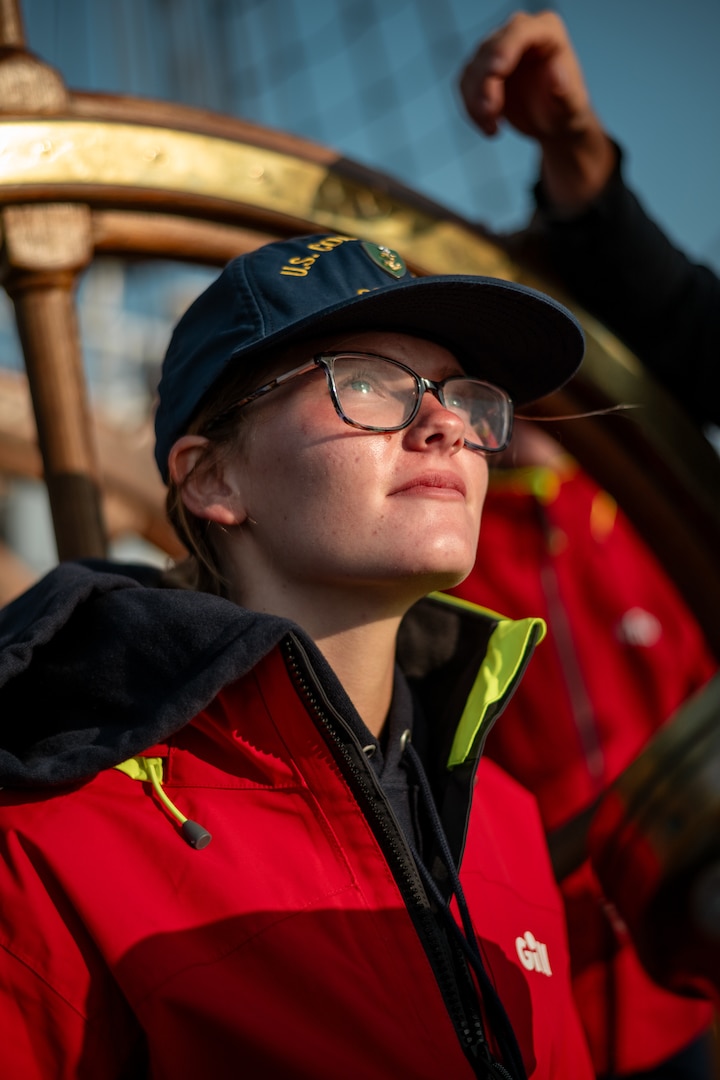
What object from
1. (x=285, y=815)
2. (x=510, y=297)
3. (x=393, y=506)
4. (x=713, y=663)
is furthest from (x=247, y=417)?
(x=713, y=663)

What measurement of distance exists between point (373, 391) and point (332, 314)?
0.30 ft

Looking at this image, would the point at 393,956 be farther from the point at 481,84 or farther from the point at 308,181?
the point at 481,84

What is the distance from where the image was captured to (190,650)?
92 cm

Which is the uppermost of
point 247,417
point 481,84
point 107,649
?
point 481,84

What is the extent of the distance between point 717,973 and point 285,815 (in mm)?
473

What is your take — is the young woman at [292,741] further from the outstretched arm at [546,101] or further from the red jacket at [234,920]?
the outstretched arm at [546,101]

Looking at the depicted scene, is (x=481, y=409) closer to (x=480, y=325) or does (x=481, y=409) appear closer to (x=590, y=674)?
(x=480, y=325)

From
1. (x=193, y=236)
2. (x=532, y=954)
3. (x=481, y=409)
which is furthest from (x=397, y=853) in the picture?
(x=193, y=236)

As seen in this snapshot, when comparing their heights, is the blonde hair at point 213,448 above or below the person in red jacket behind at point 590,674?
above

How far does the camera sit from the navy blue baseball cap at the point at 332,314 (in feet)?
3.31

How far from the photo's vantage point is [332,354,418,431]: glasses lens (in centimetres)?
101

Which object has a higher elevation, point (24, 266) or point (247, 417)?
point (24, 266)

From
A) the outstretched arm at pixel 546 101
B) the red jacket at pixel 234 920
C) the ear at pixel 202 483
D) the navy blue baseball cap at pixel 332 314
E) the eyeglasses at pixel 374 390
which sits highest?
the outstretched arm at pixel 546 101

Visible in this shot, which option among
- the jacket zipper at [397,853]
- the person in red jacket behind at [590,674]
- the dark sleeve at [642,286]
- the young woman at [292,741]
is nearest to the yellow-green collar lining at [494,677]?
the young woman at [292,741]
